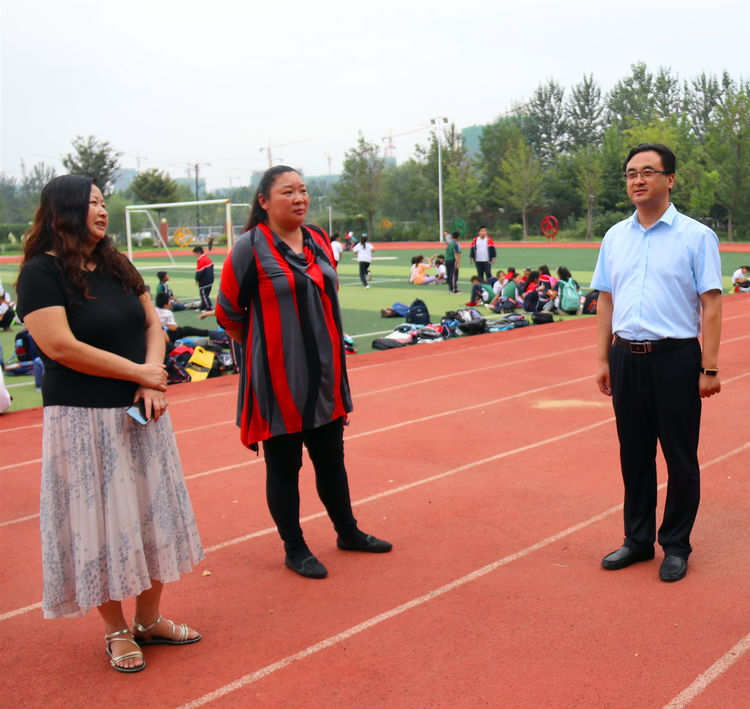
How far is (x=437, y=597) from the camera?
12.8 feet

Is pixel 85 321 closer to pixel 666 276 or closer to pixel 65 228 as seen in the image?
pixel 65 228

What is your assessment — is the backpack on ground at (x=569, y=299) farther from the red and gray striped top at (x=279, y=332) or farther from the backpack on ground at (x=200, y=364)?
the red and gray striped top at (x=279, y=332)

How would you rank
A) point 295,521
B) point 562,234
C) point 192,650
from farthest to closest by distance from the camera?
point 562,234 < point 295,521 < point 192,650

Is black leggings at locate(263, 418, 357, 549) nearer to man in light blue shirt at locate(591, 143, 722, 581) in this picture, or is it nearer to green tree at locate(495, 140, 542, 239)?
man in light blue shirt at locate(591, 143, 722, 581)

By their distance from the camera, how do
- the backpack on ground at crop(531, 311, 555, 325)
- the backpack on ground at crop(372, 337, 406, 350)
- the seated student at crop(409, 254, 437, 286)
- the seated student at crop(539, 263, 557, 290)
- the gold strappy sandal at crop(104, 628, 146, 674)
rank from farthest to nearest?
the seated student at crop(409, 254, 437, 286)
the seated student at crop(539, 263, 557, 290)
the backpack on ground at crop(531, 311, 555, 325)
the backpack on ground at crop(372, 337, 406, 350)
the gold strappy sandal at crop(104, 628, 146, 674)

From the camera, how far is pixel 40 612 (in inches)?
155

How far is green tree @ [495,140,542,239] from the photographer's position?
5706 centimetres

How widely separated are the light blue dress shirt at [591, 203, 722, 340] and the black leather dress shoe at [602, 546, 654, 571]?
3.60ft

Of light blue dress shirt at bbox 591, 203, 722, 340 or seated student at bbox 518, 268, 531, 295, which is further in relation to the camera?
seated student at bbox 518, 268, 531, 295

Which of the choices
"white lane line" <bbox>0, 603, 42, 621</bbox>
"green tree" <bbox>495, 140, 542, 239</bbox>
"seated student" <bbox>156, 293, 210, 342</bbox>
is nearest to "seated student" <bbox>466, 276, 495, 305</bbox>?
"seated student" <bbox>156, 293, 210, 342</bbox>

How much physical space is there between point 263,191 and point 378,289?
1937 cm

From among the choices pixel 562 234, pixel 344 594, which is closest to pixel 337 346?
pixel 344 594

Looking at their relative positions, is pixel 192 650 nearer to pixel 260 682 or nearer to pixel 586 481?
pixel 260 682

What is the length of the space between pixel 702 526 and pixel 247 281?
2.91 meters
